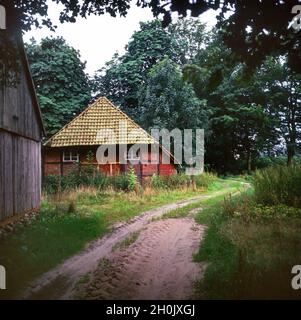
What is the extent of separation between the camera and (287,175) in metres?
11.9

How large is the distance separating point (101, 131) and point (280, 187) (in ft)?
52.7

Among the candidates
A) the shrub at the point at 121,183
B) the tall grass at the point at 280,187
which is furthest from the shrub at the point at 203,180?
the tall grass at the point at 280,187

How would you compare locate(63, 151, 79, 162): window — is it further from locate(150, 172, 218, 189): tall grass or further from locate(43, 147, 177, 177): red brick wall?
locate(150, 172, 218, 189): tall grass

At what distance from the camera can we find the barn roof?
24.6 meters

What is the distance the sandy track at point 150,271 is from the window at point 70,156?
16.7 m

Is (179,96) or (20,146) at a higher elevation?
(179,96)

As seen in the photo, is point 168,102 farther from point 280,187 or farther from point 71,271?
point 71,271

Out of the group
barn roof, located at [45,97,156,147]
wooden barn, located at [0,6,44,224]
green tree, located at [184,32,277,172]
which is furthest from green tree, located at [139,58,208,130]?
wooden barn, located at [0,6,44,224]

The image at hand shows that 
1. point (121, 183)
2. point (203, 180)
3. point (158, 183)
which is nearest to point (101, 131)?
point (121, 183)

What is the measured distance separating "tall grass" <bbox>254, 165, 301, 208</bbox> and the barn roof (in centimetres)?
1256

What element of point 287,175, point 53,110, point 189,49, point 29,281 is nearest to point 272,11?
point 29,281

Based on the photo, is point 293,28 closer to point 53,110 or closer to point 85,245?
point 85,245

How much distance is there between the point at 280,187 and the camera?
11742mm
